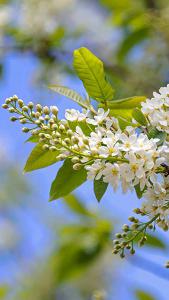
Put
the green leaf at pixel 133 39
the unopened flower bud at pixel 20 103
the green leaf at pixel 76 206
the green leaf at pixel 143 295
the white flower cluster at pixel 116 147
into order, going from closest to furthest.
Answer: the white flower cluster at pixel 116 147 → the unopened flower bud at pixel 20 103 → the green leaf at pixel 143 295 → the green leaf at pixel 76 206 → the green leaf at pixel 133 39

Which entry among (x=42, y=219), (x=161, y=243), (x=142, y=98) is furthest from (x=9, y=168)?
(x=142, y=98)

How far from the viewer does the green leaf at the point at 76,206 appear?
312cm

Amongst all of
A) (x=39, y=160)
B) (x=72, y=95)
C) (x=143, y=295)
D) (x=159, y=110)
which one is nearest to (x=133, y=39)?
(x=143, y=295)

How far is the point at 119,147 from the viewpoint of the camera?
1243mm

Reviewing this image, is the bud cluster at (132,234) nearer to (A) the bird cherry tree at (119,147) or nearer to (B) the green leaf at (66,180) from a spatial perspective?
(A) the bird cherry tree at (119,147)

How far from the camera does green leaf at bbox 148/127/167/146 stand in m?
1.26

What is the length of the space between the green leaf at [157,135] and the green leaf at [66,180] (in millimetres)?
231

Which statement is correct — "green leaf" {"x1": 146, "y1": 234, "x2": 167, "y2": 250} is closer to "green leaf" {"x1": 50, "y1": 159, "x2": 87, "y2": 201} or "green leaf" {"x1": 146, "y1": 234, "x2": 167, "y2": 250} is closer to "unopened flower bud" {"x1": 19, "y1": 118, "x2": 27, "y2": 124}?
"green leaf" {"x1": 50, "y1": 159, "x2": 87, "y2": 201}

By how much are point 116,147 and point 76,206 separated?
1.95 meters

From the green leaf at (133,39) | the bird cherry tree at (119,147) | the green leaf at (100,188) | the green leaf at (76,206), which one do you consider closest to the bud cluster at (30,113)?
the bird cherry tree at (119,147)

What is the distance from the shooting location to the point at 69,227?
3.28 m

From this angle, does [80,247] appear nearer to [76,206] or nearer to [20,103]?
[76,206]

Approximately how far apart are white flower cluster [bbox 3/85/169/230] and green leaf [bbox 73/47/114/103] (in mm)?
129

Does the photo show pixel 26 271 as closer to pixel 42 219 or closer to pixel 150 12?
pixel 42 219
